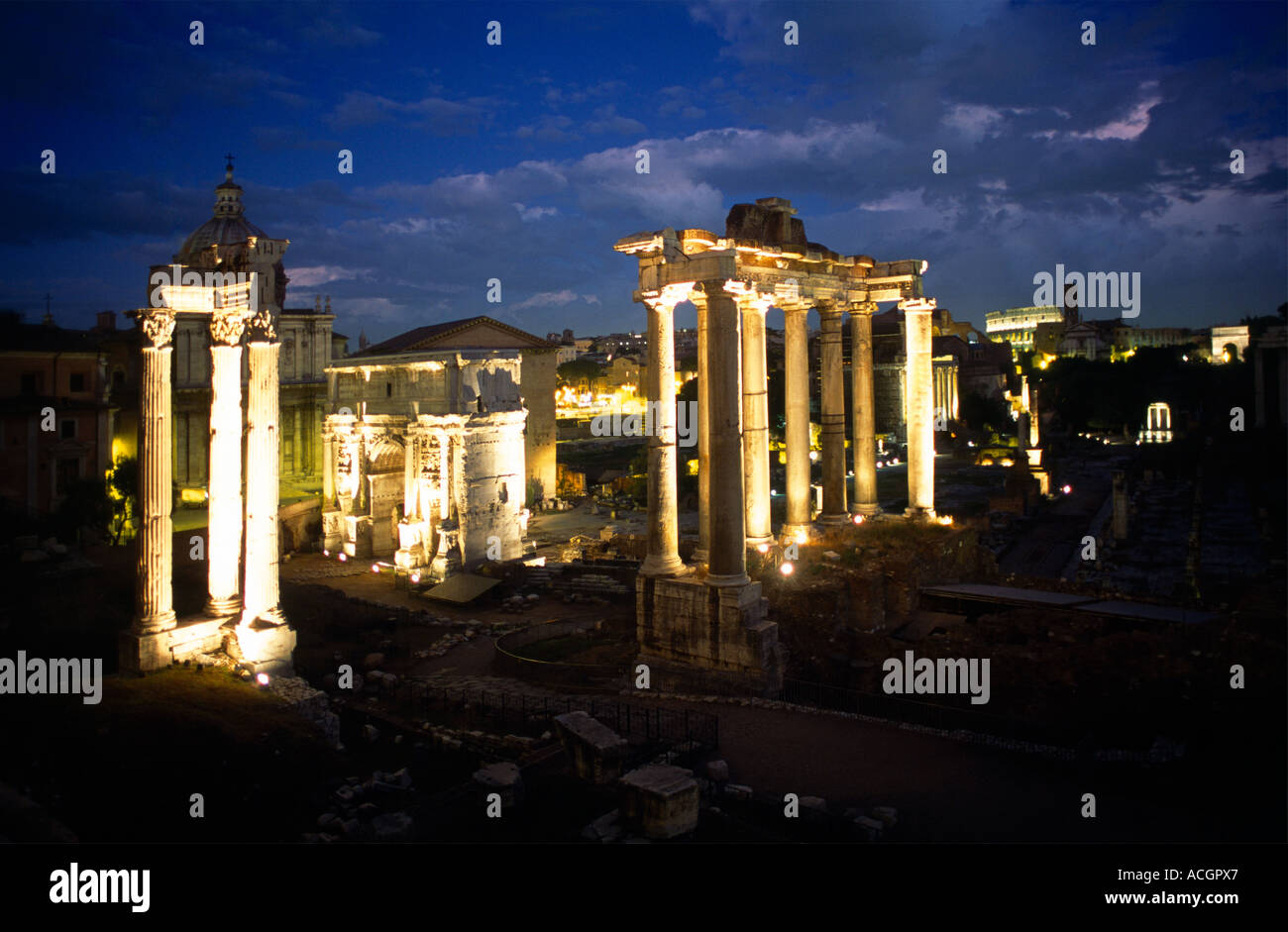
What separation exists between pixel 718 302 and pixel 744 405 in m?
3.40

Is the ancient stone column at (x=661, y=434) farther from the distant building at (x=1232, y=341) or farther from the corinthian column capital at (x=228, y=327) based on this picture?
the distant building at (x=1232, y=341)

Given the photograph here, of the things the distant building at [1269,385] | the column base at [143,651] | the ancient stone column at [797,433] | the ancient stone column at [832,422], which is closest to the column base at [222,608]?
the column base at [143,651]

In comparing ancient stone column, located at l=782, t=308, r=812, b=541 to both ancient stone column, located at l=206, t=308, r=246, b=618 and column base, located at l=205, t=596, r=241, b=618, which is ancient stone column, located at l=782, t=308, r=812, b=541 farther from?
column base, located at l=205, t=596, r=241, b=618

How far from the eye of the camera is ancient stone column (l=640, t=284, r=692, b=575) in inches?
668

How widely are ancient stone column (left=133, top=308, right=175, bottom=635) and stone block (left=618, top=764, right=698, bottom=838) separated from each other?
371 inches

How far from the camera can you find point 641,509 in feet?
153

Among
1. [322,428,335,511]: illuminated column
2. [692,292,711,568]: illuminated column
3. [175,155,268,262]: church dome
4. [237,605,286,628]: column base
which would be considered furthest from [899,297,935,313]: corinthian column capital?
[175,155,268,262]: church dome

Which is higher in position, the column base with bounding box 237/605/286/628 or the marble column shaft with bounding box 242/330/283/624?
the marble column shaft with bounding box 242/330/283/624

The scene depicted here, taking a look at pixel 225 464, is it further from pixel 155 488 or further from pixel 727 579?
pixel 727 579

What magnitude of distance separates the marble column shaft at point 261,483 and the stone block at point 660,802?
8401 millimetres

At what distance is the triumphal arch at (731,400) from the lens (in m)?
16.1

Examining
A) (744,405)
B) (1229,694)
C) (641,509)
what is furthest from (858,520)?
(641,509)

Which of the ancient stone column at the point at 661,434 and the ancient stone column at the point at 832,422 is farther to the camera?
the ancient stone column at the point at 832,422

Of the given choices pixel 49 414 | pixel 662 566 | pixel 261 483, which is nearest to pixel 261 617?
pixel 261 483
